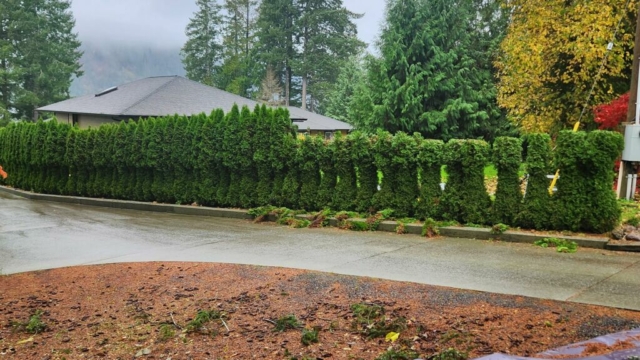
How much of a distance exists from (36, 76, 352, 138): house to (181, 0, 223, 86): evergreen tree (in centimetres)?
3199

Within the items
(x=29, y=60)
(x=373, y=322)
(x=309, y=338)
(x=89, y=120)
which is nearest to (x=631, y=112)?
(x=373, y=322)

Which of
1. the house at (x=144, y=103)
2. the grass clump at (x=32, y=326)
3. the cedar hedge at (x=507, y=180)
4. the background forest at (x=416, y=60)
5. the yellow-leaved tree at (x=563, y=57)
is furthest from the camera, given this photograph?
the house at (x=144, y=103)

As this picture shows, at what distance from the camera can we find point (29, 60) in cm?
4938

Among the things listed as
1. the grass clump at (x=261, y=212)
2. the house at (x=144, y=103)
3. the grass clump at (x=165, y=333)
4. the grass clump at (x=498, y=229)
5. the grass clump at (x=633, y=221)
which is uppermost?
the house at (x=144, y=103)

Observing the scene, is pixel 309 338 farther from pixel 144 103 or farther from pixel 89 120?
pixel 89 120

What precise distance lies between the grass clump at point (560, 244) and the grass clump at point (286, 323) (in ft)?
14.7

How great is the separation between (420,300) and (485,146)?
4649mm

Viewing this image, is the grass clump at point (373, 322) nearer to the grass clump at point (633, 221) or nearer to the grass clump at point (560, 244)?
the grass clump at point (560, 244)

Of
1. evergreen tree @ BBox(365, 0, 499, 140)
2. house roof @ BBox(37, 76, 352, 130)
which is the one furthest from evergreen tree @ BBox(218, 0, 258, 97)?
evergreen tree @ BBox(365, 0, 499, 140)

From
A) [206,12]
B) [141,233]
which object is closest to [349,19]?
[206,12]

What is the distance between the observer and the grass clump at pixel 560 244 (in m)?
7.11

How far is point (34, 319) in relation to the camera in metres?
4.59

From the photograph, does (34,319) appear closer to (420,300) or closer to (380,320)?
(380,320)

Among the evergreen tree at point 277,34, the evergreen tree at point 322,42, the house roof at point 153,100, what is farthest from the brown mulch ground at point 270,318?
the evergreen tree at point 277,34
